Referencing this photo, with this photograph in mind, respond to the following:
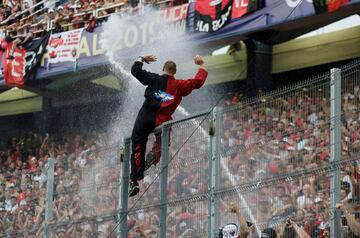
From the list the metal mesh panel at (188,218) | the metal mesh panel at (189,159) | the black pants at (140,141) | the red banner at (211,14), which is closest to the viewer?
the metal mesh panel at (188,218)

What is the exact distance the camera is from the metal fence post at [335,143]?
9469 mm

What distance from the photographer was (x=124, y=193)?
1218 cm

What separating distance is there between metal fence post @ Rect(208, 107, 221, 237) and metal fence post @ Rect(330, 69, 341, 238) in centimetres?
145

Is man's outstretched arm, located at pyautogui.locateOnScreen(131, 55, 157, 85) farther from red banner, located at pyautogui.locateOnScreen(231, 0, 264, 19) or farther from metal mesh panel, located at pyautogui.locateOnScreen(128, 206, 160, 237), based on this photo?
red banner, located at pyautogui.locateOnScreen(231, 0, 264, 19)

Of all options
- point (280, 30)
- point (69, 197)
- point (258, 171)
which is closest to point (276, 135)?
point (258, 171)

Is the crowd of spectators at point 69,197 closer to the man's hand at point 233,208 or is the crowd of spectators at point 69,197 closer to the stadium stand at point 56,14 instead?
the man's hand at point 233,208

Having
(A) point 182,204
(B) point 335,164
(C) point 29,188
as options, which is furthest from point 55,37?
(B) point 335,164

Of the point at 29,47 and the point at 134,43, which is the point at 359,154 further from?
the point at 29,47

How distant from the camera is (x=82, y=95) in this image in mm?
26562

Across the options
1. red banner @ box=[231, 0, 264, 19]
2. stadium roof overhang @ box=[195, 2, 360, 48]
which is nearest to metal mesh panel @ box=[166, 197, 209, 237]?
stadium roof overhang @ box=[195, 2, 360, 48]

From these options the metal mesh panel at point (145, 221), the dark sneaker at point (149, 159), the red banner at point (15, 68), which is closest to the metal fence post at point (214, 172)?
the metal mesh panel at point (145, 221)

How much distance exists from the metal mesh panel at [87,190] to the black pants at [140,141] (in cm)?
55

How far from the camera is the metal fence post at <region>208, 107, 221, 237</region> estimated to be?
10.6 m

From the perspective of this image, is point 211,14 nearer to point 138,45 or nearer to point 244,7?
point 244,7
